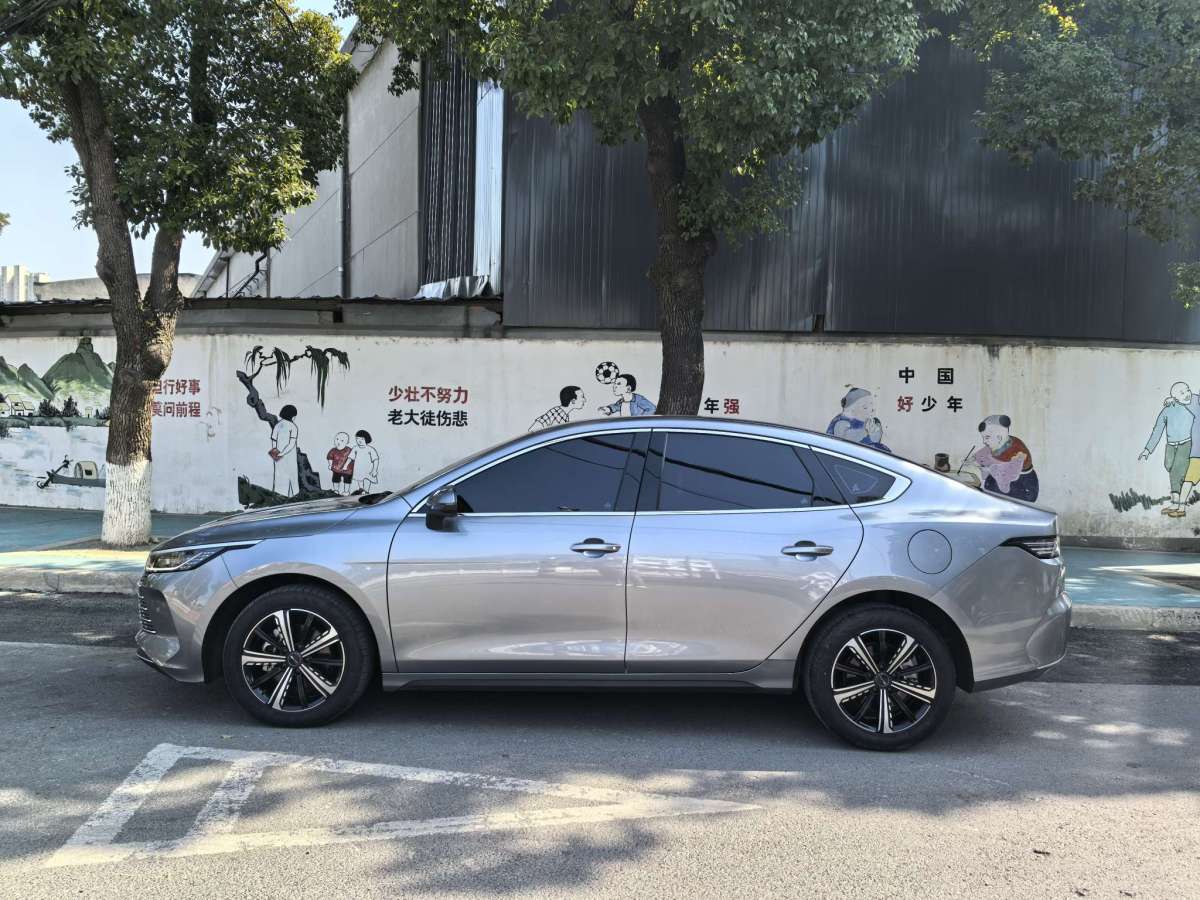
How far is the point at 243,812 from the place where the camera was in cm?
386

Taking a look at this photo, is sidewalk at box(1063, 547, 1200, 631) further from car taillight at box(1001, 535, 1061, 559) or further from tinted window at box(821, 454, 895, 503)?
tinted window at box(821, 454, 895, 503)

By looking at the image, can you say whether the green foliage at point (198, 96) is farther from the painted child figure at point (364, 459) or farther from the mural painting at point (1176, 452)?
the mural painting at point (1176, 452)

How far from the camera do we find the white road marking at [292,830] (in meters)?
3.55

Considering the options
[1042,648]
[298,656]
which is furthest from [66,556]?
[1042,648]

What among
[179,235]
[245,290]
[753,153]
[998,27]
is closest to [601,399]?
[753,153]

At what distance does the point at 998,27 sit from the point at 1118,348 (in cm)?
496

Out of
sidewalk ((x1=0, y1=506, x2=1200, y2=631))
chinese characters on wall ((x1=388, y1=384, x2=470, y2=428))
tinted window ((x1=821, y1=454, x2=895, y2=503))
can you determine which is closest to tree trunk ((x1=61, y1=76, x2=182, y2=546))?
sidewalk ((x1=0, y1=506, x2=1200, y2=631))

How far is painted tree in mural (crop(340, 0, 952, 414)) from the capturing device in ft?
25.5

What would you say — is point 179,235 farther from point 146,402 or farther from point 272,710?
point 272,710

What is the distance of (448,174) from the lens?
50.8 ft

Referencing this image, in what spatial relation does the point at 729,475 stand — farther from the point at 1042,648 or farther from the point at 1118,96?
the point at 1118,96

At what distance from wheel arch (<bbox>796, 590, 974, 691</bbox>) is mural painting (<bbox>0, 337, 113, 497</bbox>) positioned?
1207 cm

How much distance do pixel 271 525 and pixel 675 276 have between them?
18.4ft

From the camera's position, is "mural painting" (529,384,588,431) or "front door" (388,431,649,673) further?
"mural painting" (529,384,588,431)
